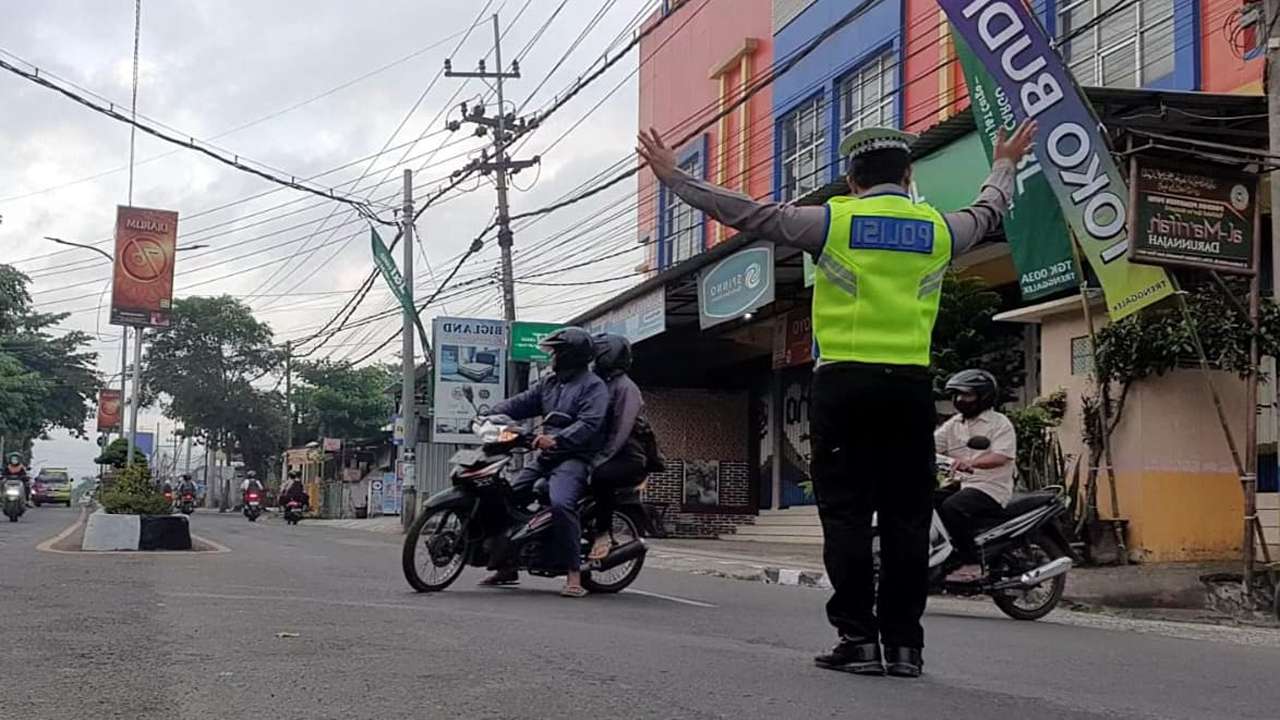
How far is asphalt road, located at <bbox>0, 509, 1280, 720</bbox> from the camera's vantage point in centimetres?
389

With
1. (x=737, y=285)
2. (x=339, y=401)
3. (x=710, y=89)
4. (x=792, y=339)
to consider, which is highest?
(x=710, y=89)

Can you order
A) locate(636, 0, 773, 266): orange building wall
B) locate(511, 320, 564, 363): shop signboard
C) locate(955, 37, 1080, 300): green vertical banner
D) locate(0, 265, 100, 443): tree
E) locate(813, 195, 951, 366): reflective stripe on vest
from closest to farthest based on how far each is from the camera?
locate(813, 195, 951, 366): reflective stripe on vest → locate(955, 37, 1080, 300): green vertical banner → locate(636, 0, 773, 266): orange building wall → locate(511, 320, 564, 363): shop signboard → locate(0, 265, 100, 443): tree

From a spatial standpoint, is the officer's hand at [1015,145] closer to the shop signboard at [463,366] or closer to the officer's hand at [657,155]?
the officer's hand at [657,155]

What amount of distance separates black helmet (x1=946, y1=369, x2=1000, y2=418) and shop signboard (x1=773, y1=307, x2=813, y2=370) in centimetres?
1095

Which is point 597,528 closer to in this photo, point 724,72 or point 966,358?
point 966,358

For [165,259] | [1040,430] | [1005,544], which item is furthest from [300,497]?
[1005,544]

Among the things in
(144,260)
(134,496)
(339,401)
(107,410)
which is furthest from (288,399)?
(134,496)

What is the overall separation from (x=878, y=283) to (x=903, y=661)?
131 centimetres

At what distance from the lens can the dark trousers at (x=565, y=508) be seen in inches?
295

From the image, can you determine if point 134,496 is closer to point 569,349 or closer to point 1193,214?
point 569,349

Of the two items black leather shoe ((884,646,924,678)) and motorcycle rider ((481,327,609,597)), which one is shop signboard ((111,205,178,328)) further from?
black leather shoe ((884,646,924,678))

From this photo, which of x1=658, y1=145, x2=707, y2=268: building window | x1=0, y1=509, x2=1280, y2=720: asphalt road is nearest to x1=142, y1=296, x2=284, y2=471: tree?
x1=658, y1=145, x2=707, y2=268: building window

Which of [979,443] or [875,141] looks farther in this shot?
[979,443]

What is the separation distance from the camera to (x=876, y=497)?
4398 millimetres
